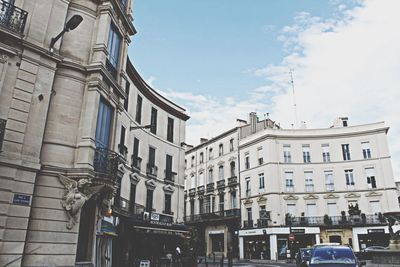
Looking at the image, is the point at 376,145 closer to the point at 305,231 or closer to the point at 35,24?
the point at 305,231

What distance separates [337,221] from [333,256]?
Result: 29.7m

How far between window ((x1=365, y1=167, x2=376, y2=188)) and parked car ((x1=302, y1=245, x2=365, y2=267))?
Result: 30.5 meters

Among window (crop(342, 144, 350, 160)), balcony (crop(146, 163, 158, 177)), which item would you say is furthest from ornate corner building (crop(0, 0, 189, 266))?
window (crop(342, 144, 350, 160))

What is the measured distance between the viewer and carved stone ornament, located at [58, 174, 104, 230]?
1109cm

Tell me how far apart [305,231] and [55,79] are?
33.1 meters

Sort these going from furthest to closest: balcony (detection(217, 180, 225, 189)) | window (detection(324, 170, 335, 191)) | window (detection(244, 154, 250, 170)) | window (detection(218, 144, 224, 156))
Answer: window (detection(218, 144, 224, 156)), balcony (detection(217, 180, 225, 189)), window (detection(244, 154, 250, 170)), window (detection(324, 170, 335, 191))

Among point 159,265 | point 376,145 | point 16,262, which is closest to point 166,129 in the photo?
point 159,265

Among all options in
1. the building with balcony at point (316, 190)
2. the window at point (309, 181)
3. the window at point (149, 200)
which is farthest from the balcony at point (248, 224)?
the window at point (149, 200)

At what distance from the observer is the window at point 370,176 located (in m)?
37.7

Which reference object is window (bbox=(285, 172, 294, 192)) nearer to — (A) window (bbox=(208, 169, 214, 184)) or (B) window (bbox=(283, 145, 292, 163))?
(B) window (bbox=(283, 145, 292, 163))

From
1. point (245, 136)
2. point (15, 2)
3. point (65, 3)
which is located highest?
point (245, 136)

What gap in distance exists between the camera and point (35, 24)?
11570 mm

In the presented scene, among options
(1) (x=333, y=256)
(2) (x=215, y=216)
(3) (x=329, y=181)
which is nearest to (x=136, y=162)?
(1) (x=333, y=256)

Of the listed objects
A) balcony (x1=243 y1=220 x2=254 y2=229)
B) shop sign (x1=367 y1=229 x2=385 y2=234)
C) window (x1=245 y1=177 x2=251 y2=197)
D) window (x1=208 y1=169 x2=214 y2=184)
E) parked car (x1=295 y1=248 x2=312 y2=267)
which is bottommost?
parked car (x1=295 y1=248 x2=312 y2=267)
